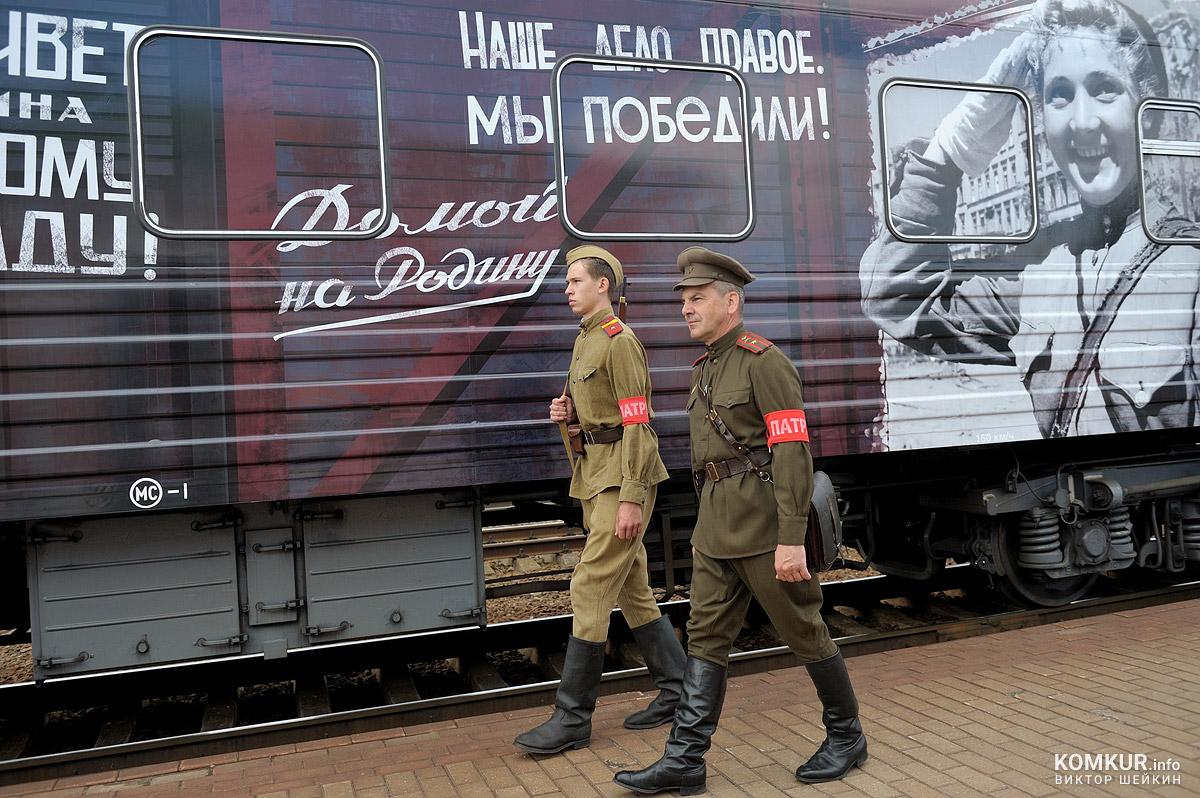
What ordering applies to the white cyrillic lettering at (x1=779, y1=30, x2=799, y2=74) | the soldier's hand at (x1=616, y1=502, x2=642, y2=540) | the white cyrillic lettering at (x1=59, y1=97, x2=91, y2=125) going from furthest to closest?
the white cyrillic lettering at (x1=779, y1=30, x2=799, y2=74) < the white cyrillic lettering at (x1=59, y1=97, x2=91, y2=125) < the soldier's hand at (x1=616, y1=502, x2=642, y2=540)

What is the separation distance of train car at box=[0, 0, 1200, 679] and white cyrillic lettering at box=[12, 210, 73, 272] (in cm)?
1

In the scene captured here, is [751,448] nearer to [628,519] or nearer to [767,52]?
[628,519]

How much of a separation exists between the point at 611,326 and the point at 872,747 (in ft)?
6.04

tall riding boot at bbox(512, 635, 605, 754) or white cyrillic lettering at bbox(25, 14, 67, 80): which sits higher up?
white cyrillic lettering at bbox(25, 14, 67, 80)

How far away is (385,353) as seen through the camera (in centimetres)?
405

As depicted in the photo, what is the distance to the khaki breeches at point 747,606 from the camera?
324cm

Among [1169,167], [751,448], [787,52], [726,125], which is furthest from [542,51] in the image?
[1169,167]

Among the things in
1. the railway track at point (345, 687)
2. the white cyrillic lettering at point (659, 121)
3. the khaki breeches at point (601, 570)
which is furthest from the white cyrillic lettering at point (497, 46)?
the railway track at point (345, 687)

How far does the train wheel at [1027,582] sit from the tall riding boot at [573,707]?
2.86 m

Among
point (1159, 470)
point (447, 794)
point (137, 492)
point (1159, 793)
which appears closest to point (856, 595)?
point (1159, 470)

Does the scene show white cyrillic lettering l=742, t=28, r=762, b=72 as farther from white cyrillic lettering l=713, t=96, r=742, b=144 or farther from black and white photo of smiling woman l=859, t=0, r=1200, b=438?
black and white photo of smiling woman l=859, t=0, r=1200, b=438

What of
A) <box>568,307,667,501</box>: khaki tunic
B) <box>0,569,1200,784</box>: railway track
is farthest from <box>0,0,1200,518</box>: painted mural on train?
<box>0,569,1200,784</box>: railway track

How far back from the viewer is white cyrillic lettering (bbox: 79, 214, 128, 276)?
3.71 m

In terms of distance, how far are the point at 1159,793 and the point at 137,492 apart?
3.70m
